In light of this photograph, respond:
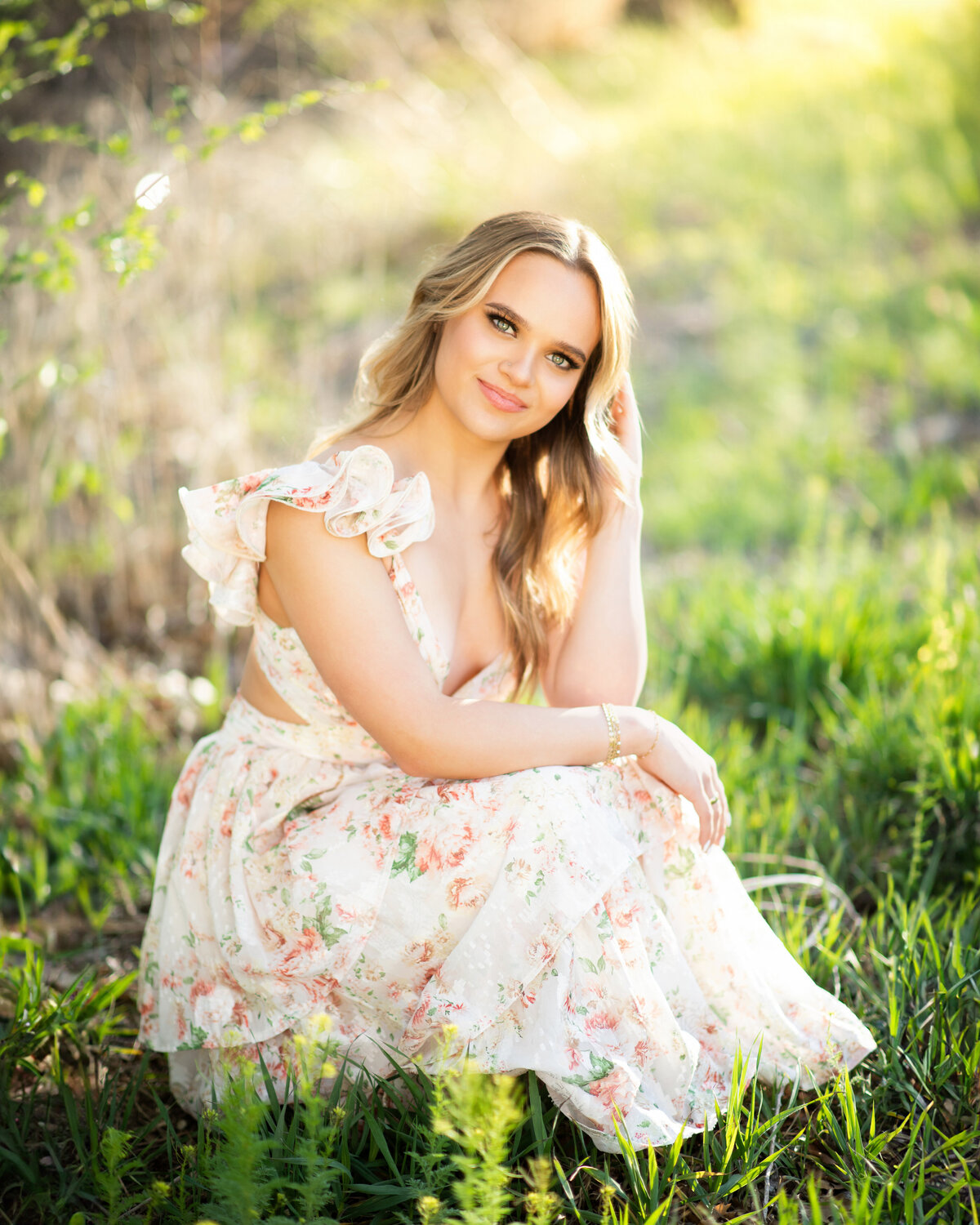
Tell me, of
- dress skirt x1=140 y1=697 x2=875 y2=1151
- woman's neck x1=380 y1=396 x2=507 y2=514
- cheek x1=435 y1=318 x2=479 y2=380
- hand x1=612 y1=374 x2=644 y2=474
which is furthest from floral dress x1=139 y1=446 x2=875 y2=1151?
hand x1=612 y1=374 x2=644 y2=474

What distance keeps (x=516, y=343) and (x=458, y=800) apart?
86 centimetres

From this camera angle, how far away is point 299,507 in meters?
1.71

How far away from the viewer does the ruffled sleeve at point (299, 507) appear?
5.64 ft

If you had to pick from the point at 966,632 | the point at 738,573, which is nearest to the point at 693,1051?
the point at 966,632

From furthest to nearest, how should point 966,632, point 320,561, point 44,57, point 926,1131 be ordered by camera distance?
point 44,57 < point 966,632 < point 320,561 < point 926,1131

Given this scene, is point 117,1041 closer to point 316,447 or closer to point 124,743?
point 124,743

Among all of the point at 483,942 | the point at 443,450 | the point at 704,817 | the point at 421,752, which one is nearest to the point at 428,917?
the point at 483,942

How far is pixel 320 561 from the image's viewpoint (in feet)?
5.65

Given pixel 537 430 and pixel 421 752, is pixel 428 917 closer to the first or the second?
pixel 421 752

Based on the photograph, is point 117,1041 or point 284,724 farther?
point 117,1041

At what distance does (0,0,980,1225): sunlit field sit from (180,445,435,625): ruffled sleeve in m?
0.65

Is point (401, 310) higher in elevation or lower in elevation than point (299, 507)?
lower

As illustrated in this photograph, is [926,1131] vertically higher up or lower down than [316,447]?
lower down

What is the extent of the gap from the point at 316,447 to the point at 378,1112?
1223 millimetres
